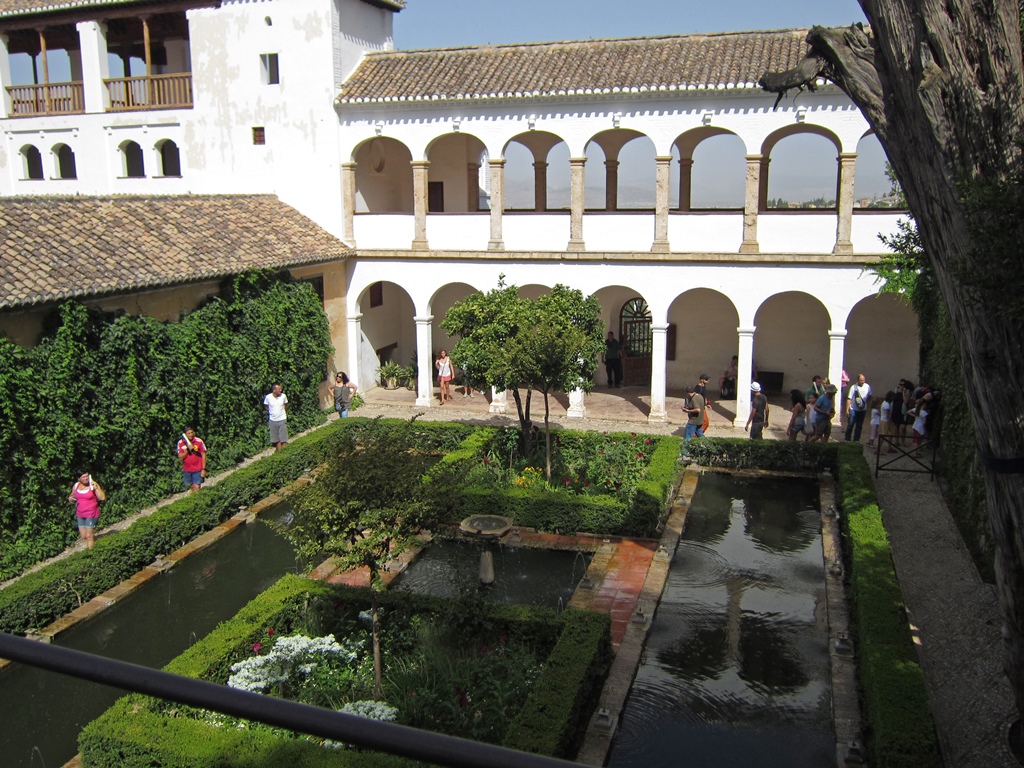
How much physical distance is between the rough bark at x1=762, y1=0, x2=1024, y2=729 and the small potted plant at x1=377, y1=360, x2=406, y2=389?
19.0 metres

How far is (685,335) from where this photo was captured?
24.5 m

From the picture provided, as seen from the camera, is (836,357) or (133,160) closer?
(836,357)

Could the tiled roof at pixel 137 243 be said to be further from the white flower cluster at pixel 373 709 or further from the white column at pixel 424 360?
the white flower cluster at pixel 373 709

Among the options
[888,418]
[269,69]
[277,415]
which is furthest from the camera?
[269,69]

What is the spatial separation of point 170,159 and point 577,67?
11546mm

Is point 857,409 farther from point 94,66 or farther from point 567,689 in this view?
point 94,66

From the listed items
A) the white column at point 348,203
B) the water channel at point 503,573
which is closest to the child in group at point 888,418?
the water channel at point 503,573

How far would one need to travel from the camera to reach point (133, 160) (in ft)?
83.5

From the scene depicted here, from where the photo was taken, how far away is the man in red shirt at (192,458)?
15.7 m

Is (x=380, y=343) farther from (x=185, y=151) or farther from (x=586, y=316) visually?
(x=586, y=316)

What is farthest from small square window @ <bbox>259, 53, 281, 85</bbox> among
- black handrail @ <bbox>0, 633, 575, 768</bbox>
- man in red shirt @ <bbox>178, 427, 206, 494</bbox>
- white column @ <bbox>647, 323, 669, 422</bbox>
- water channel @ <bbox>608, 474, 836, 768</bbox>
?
black handrail @ <bbox>0, 633, 575, 768</bbox>

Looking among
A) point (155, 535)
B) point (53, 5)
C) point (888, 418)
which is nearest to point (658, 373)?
point (888, 418)

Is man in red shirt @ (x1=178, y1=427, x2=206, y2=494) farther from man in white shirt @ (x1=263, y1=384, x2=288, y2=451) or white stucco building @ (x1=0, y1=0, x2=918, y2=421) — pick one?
white stucco building @ (x1=0, y1=0, x2=918, y2=421)

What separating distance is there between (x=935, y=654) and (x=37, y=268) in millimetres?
13143
